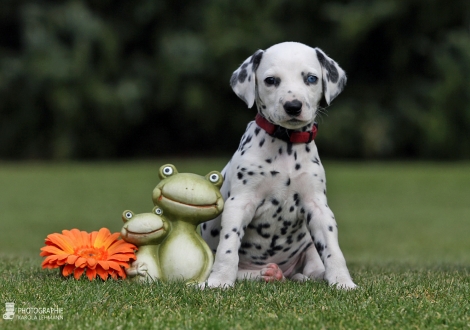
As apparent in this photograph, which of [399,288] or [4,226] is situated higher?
[399,288]

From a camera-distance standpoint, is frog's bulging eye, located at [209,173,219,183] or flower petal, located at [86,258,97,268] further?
frog's bulging eye, located at [209,173,219,183]

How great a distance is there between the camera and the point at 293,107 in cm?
427

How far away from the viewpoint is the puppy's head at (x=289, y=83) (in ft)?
14.2

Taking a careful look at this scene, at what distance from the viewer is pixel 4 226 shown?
39.0 ft

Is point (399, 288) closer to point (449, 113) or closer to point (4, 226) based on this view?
point (4, 226)

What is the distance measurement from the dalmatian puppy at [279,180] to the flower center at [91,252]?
29.7 inches

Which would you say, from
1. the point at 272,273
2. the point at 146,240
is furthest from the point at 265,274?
the point at 146,240

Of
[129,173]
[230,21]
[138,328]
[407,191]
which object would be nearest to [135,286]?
[138,328]

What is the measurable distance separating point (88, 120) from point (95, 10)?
195 inches

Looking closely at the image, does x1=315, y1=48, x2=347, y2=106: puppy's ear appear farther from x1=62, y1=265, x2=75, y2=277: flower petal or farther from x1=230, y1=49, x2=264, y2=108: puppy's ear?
x1=62, y1=265, x2=75, y2=277: flower petal

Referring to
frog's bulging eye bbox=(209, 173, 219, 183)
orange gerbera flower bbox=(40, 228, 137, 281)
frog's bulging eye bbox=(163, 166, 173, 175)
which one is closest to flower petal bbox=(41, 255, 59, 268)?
orange gerbera flower bbox=(40, 228, 137, 281)

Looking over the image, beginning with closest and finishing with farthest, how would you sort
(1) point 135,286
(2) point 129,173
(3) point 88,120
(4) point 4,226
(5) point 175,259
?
(1) point 135,286, (5) point 175,259, (4) point 4,226, (2) point 129,173, (3) point 88,120

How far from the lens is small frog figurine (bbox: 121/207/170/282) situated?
4305mm

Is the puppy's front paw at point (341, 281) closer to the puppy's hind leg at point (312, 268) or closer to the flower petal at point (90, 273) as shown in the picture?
the puppy's hind leg at point (312, 268)
